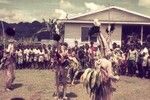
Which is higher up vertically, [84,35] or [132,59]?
[84,35]

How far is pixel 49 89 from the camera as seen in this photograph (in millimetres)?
15008

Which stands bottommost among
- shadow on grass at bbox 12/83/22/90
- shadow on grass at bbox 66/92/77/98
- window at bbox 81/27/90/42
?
shadow on grass at bbox 66/92/77/98

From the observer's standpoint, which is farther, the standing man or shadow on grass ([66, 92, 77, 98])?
the standing man

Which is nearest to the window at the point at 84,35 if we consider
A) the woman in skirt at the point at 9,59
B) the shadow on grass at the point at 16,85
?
the shadow on grass at the point at 16,85

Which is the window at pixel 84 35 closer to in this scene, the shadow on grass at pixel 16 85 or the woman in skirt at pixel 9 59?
the shadow on grass at pixel 16 85

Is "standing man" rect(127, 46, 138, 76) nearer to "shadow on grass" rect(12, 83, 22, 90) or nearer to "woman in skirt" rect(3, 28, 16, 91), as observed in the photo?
"shadow on grass" rect(12, 83, 22, 90)

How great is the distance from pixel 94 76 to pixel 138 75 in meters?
11.8

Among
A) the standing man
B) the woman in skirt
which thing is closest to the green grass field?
the woman in skirt

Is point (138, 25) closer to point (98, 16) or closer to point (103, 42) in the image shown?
point (98, 16)

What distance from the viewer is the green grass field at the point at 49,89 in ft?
44.7

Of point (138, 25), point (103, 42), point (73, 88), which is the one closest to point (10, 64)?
point (73, 88)

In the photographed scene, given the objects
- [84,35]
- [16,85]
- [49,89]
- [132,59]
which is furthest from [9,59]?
[84,35]

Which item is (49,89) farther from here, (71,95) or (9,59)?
(9,59)

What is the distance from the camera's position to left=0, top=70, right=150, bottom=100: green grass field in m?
13.6
